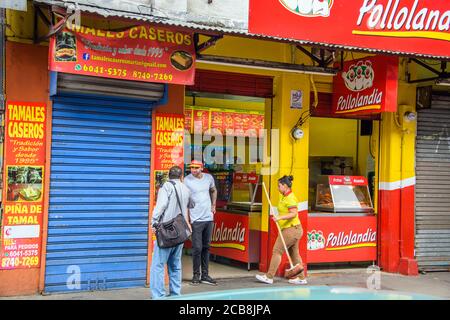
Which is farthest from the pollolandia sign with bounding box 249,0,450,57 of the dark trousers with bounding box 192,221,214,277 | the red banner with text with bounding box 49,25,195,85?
the dark trousers with bounding box 192,221,214,277

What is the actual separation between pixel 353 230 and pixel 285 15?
416 cm

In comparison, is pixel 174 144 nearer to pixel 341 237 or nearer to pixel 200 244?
pixel 200 244

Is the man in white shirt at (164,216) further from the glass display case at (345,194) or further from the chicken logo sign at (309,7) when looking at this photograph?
the glass display case at (345,194)

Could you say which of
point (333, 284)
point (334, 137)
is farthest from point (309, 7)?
point (333, 284)

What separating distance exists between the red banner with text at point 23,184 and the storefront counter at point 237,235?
3690 millimetres

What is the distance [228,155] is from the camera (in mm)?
12234

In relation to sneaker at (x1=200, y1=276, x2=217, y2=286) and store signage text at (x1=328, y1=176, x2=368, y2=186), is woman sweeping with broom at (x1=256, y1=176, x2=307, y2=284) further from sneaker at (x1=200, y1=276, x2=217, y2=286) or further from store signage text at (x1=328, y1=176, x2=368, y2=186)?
store signage text at (x1=328, y1=176, x2=368, y2=186)

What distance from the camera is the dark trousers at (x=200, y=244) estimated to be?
8703mm

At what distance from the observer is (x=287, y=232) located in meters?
8.77

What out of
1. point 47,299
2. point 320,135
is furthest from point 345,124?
point 47,299

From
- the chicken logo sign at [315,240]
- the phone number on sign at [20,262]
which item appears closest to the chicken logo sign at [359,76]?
the chicken logo sign at [315,240]

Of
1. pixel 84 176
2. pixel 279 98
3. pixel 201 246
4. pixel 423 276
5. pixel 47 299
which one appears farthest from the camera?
pixel 423 276

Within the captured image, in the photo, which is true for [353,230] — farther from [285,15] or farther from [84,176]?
[84,176]

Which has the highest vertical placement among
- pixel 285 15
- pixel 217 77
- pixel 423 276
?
pixel 285 15
